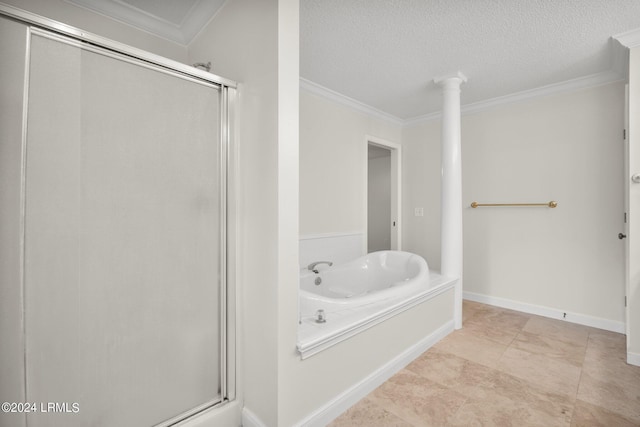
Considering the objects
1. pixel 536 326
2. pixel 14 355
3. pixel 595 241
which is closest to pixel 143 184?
pixel 14 355

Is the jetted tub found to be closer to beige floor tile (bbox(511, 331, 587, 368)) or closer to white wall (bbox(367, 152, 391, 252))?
beige floor tile (bbox(511, 331, 587, 368))

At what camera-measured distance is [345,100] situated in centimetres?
309

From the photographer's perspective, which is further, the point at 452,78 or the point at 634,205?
the point at 452,78

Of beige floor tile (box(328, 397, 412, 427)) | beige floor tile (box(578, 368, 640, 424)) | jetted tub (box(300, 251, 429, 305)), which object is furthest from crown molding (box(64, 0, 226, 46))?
beige floor tile (box(578, 368, 640, 424))

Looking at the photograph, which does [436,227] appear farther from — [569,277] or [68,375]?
[68,375]

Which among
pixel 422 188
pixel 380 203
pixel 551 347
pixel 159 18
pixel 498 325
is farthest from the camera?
pixel 380 203

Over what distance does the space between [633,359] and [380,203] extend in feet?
12.6

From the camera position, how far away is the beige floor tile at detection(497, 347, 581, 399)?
175cm

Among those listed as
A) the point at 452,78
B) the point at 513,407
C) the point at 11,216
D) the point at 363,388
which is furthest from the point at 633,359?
the point at 11,216

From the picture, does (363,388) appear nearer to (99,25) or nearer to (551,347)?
(551,347)

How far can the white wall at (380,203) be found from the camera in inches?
211

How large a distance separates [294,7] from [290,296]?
1.29 m

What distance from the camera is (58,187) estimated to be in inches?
38.7

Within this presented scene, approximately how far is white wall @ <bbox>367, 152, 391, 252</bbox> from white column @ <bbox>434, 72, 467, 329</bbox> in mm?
2701
